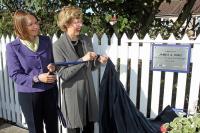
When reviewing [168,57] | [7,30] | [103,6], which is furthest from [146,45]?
[7,30]

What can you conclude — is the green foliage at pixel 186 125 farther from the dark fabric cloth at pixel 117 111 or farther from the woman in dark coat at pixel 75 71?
the woman in dark coat at pixel 75 71

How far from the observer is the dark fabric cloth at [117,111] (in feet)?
11.4

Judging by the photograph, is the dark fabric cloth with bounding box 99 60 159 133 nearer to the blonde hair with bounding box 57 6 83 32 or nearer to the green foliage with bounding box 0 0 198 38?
the blonde hair with bounding box 57 6 83 32

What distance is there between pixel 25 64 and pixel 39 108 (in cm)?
49

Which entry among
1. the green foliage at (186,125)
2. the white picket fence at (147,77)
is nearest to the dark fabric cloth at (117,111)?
the white picket fence at (147,77)

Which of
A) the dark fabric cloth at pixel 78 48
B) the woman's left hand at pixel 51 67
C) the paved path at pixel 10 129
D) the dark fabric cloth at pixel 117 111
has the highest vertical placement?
the dark fabric cloth at pixel 78 48

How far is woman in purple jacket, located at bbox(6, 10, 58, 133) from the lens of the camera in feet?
10.1

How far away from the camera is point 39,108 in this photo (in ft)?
10.8

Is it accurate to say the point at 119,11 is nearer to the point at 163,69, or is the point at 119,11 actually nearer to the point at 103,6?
the point at 103,6

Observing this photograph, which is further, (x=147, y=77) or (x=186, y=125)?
(x=147, y=77)

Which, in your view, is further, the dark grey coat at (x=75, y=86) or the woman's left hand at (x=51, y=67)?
the dark grey coat at (x=75, y=86)

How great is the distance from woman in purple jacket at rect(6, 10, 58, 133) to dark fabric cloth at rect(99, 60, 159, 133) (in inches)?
23.4

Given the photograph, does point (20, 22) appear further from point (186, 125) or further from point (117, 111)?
point (186, 125)

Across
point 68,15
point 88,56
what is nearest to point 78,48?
point 88,56
